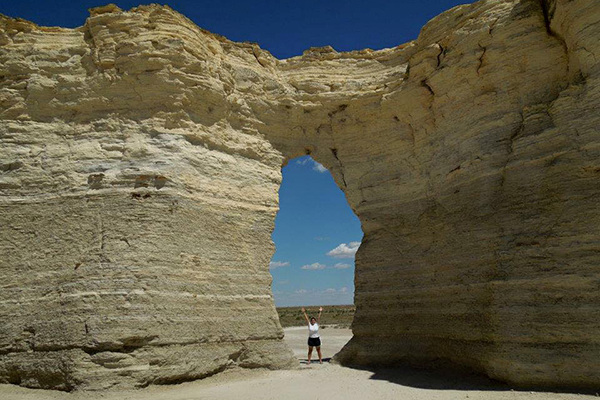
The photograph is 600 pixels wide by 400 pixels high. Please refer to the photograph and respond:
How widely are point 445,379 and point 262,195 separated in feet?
17.2

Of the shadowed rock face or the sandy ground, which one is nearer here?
the sandy ground

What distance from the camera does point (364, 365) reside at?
32.8 feet

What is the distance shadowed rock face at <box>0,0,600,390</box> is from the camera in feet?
23.0

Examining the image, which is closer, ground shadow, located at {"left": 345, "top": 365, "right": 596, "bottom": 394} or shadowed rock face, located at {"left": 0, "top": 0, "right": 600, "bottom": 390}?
ground shadow, located at {"left": 345, "top": 365, "right": 596, "bottom": 394}

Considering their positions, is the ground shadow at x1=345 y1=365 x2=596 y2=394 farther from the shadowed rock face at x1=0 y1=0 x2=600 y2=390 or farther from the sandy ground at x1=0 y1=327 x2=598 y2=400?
the shadowed rock face at x1=0 y1=0 x2=600 y2=390

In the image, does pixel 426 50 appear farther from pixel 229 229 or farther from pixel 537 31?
pixel 229 229

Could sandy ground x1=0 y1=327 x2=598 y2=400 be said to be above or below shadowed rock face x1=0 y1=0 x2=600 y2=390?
below

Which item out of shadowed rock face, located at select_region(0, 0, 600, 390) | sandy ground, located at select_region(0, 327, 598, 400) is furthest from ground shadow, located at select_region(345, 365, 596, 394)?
shadowed rock face, located at select_region(0, 0, 600, 390)

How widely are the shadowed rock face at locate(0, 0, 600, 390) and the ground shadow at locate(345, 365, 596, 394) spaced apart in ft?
0.51

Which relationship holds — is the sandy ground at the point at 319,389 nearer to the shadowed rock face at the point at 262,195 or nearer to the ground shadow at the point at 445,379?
the ground shadow at the point at 445,379

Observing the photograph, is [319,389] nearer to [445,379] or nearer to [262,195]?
[445,379]

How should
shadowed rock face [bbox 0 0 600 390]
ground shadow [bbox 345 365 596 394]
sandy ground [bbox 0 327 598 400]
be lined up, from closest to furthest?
ground shadow [bbox 345 365 596 394] → sandy ground [bbox 0 327 598 400] → shadowed rock face [bbox 0 0 600 390]

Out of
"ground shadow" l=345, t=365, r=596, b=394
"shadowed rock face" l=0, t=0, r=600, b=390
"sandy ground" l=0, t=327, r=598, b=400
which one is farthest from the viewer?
"shadowed rock face" l=0, t=0, r=600, b=390

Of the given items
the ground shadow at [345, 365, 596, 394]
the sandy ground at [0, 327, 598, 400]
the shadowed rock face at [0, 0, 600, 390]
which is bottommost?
the sandy ground at [0, 327, 598, 400]
